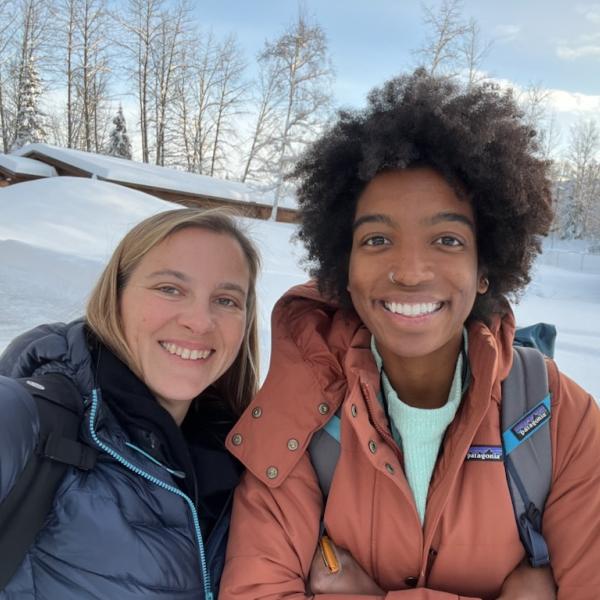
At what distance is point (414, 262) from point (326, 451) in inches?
26.6

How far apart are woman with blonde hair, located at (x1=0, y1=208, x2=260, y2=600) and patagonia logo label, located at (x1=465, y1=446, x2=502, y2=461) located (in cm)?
80

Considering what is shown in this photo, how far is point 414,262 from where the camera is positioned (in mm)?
1667

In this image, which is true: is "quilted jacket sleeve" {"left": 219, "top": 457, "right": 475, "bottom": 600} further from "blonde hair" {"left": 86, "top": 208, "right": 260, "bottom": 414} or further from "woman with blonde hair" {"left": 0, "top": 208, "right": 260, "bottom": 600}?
"blonde hair" {"left": 86, "top": 208, "right": 260, "bottom": 414}

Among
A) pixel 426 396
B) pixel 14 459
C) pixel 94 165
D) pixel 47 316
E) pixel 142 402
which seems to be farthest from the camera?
pixel 94 165

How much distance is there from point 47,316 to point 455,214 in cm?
512

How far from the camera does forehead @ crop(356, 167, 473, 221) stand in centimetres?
174

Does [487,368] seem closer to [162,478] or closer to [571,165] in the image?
[162,478]

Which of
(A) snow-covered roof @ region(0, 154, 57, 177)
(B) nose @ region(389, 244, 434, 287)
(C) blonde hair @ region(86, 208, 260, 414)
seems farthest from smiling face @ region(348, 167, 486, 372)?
(A) snow-covered roof @ region(0, 154, 57, 177)

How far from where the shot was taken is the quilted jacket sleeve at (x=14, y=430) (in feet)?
4.25

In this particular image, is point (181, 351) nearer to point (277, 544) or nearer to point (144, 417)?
point (144, 417)

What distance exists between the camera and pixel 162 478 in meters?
1.66

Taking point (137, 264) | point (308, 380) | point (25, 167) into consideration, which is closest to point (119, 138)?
point (25, 167)

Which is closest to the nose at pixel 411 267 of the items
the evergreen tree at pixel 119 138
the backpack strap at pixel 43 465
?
the backpack strap at pixel 43 465

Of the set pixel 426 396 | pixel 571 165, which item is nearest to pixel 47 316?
pixel 426 396
